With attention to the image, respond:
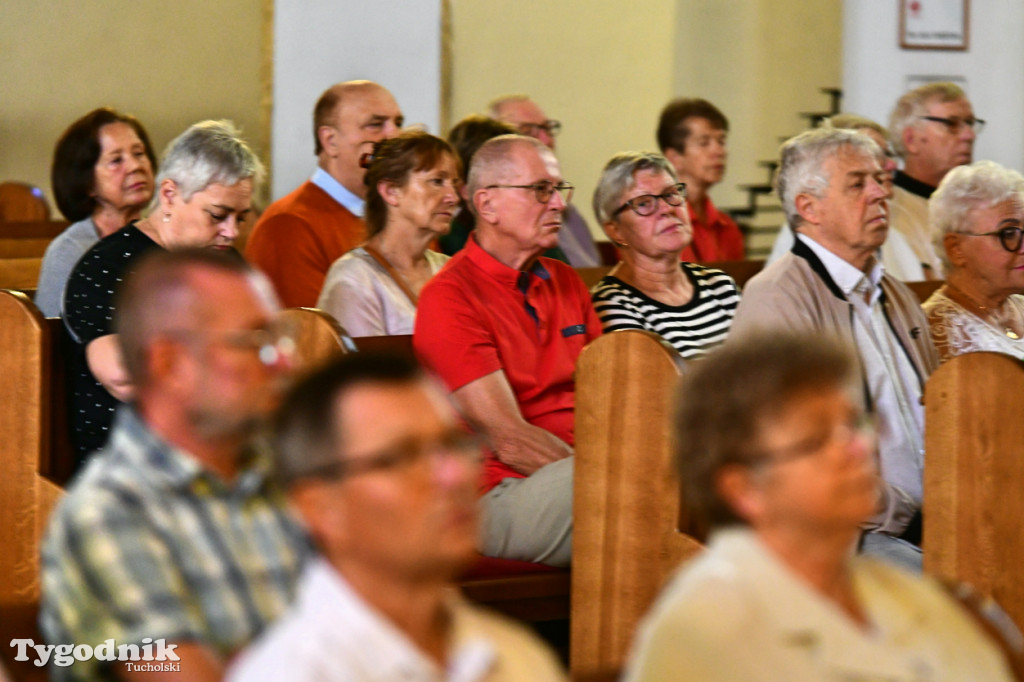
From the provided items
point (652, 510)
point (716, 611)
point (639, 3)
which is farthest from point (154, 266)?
point (639, 3)

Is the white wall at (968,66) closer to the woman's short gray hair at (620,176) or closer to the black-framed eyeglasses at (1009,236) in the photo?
the woman's short gray hair at (620,176)

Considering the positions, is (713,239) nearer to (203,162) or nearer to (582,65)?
(203,162)

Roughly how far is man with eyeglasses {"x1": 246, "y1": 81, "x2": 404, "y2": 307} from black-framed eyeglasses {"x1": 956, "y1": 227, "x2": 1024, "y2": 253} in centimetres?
167

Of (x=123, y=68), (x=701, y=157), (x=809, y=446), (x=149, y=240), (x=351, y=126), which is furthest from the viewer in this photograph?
(x=123, y=68)

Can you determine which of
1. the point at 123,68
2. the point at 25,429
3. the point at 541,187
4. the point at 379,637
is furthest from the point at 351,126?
the point at 123,68

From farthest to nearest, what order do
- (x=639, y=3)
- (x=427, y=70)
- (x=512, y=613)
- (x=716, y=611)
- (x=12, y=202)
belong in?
(x=639, y=3)
(x=427, y=70)
(x=12, y=202)
(x=512, y=613)
(x=716, y=611)

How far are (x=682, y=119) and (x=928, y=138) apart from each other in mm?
996

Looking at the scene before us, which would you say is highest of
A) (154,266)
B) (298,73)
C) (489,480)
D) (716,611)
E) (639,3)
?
(639,3)

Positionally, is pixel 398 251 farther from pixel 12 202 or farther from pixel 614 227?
pixel 12 202

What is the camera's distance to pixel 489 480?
9.50 feet

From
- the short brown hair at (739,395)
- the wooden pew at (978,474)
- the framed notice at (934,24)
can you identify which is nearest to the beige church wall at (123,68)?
the framed notice at (934,24)

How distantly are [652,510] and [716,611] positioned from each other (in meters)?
1.43

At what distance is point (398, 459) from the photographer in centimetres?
108

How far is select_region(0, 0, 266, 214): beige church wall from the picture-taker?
23.0 feet
